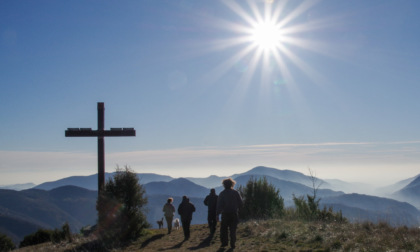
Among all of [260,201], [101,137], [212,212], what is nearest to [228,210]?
[212,212]

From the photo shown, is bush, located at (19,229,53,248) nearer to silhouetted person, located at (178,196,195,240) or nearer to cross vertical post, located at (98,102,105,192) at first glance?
cross vertical post, located at (98,102,105,192)

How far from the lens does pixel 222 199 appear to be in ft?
33.8

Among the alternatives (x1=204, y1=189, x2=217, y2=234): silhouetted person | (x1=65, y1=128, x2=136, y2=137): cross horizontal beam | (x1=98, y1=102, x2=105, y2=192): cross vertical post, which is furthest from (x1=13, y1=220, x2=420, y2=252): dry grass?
(x1=65, y1=128, x2=136, y2=137): cross horizontal beam

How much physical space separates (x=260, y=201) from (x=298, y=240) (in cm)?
801

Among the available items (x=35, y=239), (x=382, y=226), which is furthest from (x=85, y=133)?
(x=35, y=239)

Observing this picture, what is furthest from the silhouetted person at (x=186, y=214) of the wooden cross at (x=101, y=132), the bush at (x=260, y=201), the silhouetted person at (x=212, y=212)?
the wooden cross at (x=101, y=132)

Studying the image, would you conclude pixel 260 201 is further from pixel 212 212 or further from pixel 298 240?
pixel 298 240

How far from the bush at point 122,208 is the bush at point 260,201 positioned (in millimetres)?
6169

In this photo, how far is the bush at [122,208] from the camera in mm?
13219

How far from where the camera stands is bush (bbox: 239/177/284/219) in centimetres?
1741

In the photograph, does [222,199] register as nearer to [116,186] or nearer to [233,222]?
[233,222]

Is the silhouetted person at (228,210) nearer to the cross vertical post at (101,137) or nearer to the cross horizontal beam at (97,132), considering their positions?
the cross horizontal beam at (97,132)

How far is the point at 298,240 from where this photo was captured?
9977 mm

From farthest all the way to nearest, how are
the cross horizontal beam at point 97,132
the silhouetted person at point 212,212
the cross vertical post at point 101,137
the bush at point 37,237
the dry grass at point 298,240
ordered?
the bush at point 37,237 < the cross vertical post at point 101,137 < the cross horizontal beam at point 97,132 < the silhouetted person at point 212,212 < the dry grass at point 298,240
